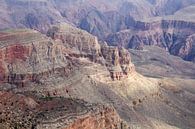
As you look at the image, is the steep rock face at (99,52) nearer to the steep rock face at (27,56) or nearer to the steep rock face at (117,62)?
the steep rock face at (117,62)

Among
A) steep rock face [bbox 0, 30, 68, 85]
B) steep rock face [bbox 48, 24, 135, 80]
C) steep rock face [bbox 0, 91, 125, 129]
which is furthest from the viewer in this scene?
steep rock face [bbox 48, 24, 135, 80]

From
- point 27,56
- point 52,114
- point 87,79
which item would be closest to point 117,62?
point 87,79

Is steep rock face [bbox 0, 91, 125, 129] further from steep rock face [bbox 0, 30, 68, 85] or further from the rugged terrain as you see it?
steep rock face [bbox 0, 30, 68, 85]

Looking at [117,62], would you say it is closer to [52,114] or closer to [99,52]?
[99,52]

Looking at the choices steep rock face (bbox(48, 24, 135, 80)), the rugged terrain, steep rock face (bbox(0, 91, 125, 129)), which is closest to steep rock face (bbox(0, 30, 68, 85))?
the rugged terrain

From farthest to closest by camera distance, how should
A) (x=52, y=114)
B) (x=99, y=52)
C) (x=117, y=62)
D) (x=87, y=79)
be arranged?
1. (x=99, y=52)
2. (x=117, y=62)
3. (x=87, y=79)
4. (x=52, y=114)

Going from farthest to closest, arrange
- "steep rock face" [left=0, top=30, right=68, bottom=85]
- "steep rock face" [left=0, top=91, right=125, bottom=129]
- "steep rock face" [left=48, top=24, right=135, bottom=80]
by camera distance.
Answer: "steep rock face" [left=48, top=24, right=135, bottom=80] → "steep rock face" [left=0, top=30, right=68, bottom=85] → "steep rock face" [left=0, top=91, right=125, bottom=129]

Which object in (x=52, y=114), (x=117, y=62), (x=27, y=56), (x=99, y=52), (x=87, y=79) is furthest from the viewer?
(x=99, y=52)

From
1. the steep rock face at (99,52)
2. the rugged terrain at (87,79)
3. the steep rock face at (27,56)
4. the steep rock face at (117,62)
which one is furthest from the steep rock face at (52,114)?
the steep rock face at (99,52)

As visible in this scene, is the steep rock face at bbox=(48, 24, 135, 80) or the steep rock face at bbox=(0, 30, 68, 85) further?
the steep rock face at bbox=(48, 24, 135, 80)
